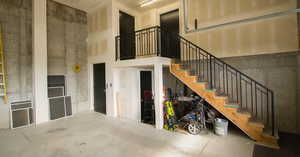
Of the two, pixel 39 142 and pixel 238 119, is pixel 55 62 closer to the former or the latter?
pixel 39 142

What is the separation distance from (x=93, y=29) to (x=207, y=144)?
21.2 feet

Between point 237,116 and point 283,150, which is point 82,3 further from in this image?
point 283,150

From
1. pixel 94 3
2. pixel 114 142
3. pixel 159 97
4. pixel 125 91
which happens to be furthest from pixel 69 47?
pixel 114 142

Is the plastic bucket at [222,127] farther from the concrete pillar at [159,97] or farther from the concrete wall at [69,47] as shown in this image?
the concrete wall at [69,47]

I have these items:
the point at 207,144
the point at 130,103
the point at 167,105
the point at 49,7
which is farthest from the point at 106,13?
the point at 207,144

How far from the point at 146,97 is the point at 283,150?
14.4 feet

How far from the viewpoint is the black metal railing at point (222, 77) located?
4176 mm

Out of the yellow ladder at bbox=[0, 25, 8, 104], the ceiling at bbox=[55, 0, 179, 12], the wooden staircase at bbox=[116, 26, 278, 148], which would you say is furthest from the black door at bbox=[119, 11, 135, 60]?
the yellow ladder at bbox=[0, 25, 8, 104]

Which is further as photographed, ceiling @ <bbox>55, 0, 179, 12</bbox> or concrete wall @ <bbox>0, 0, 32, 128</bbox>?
ceiling @ <bbox>55, 0, 179, 12</bbox>

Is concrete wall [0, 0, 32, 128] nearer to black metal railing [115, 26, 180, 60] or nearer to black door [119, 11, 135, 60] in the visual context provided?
black metal railing [115, 26, 180, 60]

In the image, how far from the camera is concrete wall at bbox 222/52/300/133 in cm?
387

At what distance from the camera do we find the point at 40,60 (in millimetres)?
5016

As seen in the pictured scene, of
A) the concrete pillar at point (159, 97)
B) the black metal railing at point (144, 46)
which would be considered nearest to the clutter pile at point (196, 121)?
the concrete pillar at point (159, 97)

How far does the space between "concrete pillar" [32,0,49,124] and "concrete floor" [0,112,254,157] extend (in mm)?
715
